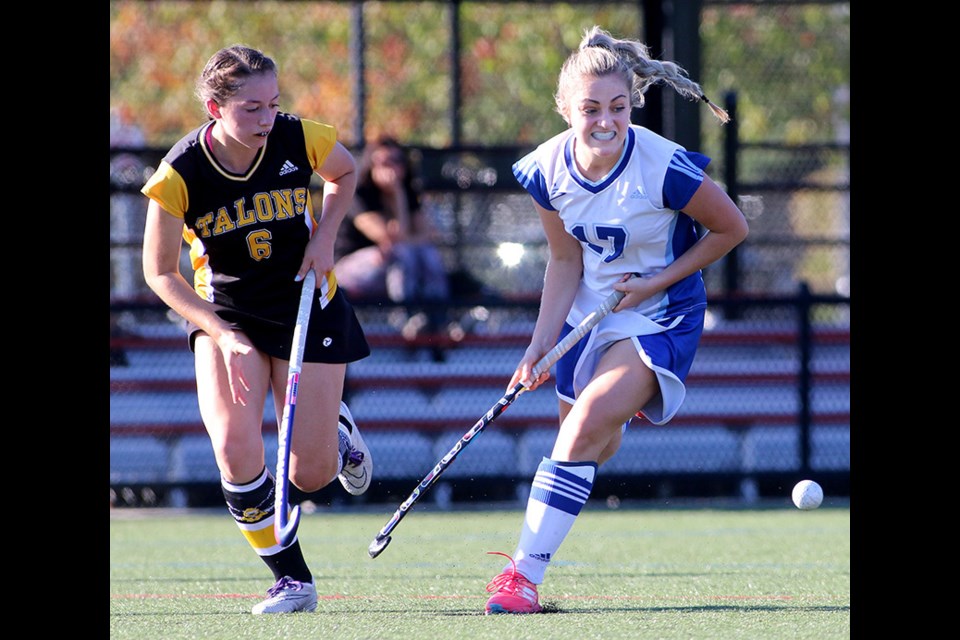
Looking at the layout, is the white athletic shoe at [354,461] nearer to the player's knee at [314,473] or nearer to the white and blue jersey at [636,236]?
the player's knee at [314,473]

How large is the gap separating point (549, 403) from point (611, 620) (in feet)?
14.1

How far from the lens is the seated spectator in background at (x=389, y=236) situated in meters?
8.65

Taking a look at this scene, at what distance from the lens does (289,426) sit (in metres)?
4.28

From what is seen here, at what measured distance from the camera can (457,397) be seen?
8.21 meters

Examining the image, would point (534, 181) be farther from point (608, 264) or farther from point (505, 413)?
point (505, 413)

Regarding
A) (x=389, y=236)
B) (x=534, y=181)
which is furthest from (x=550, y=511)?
(x=389, y=236)

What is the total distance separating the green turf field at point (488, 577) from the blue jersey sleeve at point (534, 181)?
1.21m

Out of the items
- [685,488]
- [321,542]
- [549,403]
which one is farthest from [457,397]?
[321,542]

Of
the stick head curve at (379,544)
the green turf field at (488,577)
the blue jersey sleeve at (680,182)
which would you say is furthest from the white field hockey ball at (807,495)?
the stick head curve at (379,544)

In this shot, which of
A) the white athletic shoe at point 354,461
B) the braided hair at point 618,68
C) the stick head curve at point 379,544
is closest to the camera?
the braided hair at point 618,68

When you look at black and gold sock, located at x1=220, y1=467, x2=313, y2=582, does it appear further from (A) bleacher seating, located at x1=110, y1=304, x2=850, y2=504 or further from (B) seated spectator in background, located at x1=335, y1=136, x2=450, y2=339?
(B) seated spectator in background, located at x1=335, y1=136, x2=450, y2=339

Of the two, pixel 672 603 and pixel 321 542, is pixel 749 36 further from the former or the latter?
pixel 672 603

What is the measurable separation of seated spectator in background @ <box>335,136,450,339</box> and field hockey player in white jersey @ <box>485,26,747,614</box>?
4186 mm

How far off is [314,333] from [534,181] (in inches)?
33.1
